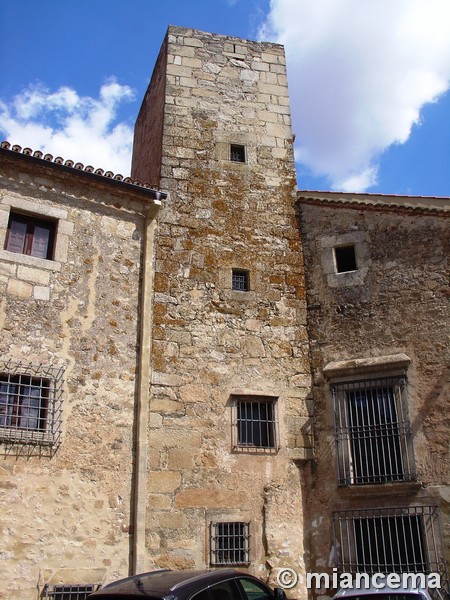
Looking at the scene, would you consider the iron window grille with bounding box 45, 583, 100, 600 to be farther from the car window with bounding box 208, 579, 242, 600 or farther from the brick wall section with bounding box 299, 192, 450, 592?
the brick wall section with bounding box 299, 192, 450, 592

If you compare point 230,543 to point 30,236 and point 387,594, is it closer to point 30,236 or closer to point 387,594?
point 387,594

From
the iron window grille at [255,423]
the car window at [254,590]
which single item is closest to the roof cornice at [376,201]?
the iron window grille at [255,423]

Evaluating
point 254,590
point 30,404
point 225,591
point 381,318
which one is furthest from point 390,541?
point 30,404

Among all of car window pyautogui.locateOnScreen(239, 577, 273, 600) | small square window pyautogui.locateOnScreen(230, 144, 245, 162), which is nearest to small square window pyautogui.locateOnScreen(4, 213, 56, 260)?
small square window pyautogui.locateOnScreen(230, 144, 245, 162)

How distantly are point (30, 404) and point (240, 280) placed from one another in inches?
170

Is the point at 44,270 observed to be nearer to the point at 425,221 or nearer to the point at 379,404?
the point at 379,404

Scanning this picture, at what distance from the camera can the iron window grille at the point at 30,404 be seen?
8312mm

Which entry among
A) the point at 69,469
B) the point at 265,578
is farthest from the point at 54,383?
the point at 265,578

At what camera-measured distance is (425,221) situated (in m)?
10.7

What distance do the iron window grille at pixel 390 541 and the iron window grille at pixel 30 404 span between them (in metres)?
4.65

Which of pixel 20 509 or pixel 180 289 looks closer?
pixel 20 509

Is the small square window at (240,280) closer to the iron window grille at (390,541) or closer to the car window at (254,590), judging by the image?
the iron window grille at (390,541)

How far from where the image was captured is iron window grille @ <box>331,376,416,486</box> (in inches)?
377

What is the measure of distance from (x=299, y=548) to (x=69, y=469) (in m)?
3.78
